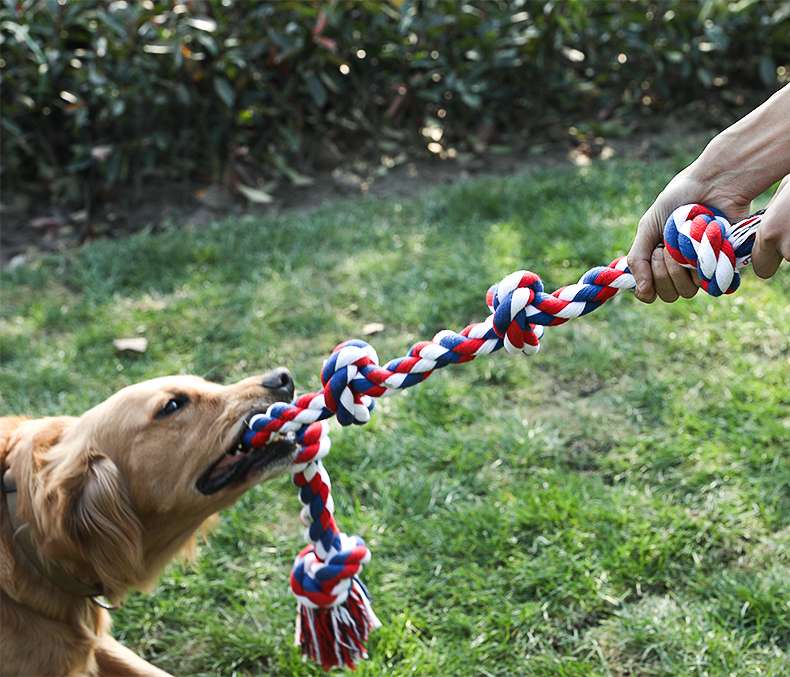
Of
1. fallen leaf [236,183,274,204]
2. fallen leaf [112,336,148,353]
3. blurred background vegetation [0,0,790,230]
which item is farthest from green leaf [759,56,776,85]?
fallen leaf [112,336,148,353]

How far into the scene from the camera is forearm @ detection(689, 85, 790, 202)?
7.58 feet

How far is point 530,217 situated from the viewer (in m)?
5.75

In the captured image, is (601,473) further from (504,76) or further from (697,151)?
(504,76)

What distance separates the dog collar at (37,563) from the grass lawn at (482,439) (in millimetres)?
477

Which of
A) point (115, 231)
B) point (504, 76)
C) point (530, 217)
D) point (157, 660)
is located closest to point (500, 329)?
point (157, 660)

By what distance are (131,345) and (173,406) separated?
76.6 inches

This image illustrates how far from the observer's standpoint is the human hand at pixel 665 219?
7.85ft

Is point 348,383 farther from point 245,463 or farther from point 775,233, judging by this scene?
point 775,233

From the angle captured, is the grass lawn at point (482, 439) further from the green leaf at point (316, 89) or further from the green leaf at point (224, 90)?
the green leaf at point (316, 89)

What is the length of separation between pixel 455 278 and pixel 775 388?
1.71 meters

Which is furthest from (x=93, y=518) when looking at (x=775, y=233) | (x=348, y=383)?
(x=775, y=233)

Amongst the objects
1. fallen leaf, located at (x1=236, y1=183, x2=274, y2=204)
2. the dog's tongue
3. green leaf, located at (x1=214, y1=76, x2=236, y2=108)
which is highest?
the dog's tongue

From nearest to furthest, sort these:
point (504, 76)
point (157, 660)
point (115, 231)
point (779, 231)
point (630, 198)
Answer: point (779, 231)
point (157, 660)
point (630, 198)
point (115, 231)
point (504, 76)

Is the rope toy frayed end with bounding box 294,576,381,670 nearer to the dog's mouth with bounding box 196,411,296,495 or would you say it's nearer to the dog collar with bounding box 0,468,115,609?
the dog's mouth with bounding box 196,411,296,495
